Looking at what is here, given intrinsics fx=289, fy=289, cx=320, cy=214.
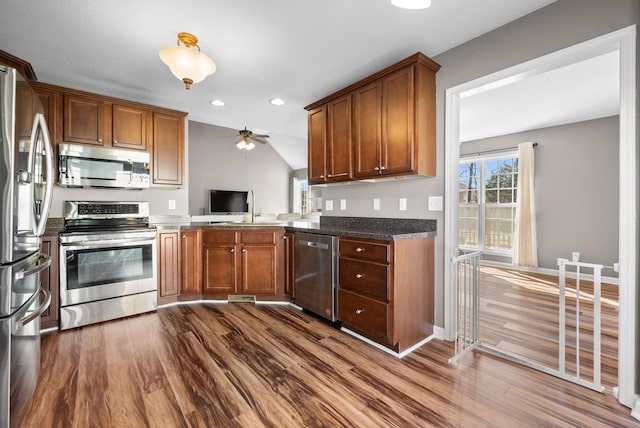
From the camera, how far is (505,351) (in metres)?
2.15

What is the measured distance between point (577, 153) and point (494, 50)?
12.0ft

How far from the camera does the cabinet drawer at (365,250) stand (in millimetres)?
2119

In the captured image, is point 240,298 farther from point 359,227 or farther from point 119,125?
point 119,125

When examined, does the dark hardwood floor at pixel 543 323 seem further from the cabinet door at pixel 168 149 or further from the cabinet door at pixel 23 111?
the cabinet door at pixel 168 149

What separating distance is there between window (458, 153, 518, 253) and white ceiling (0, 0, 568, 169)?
12.0 ft

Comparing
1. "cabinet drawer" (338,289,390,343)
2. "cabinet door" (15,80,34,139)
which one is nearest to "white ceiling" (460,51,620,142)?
"cabinet drawer" (338,289,390,343)

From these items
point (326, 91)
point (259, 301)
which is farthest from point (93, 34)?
point (259, 301)

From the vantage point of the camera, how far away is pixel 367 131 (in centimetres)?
263

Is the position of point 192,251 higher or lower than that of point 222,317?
higher

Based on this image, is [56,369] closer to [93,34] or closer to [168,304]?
[168,304]

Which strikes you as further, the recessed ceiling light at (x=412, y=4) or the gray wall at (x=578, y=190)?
the gray wall at (x=578, y=190)

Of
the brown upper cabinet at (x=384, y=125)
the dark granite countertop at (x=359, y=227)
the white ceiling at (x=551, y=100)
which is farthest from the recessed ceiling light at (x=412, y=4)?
the white ceiling at (x=551, y=100)

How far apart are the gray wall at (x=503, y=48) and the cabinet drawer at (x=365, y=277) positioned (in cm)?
61

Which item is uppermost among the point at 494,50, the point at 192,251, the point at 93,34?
the point at 93,34
